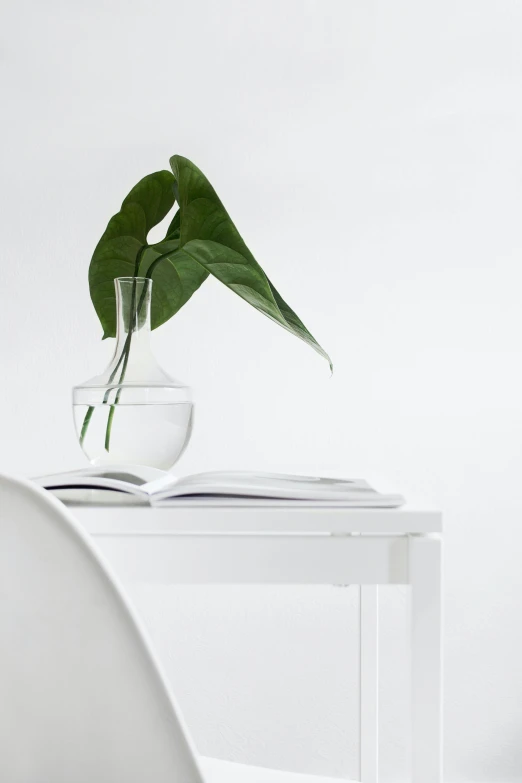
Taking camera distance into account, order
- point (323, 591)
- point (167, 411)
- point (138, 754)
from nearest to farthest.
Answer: point (138, 754) < point (167, 411) < point (323, 591)

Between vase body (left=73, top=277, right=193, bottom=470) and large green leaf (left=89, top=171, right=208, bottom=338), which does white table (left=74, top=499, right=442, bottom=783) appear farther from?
large green leaf (left=89, top=171, right=208, bottom=338)

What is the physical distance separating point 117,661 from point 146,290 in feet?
1.53

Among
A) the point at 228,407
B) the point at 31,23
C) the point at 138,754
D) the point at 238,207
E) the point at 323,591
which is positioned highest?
the point at 31,23

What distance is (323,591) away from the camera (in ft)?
5.13

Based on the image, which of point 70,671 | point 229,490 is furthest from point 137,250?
point 70,671

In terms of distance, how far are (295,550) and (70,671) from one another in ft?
0.60

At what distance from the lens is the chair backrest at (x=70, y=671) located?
46 centimetres

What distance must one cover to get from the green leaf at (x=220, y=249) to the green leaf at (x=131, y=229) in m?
0.12

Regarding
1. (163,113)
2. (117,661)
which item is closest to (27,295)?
(163,113)

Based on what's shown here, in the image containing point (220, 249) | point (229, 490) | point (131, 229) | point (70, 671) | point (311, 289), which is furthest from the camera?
point (311, 289)

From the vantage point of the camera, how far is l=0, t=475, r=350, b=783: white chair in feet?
1.51

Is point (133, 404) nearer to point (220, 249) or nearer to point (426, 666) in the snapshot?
point (220, 249)

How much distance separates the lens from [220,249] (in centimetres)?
77

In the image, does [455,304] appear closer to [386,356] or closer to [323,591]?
[386,356]
